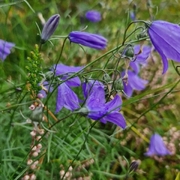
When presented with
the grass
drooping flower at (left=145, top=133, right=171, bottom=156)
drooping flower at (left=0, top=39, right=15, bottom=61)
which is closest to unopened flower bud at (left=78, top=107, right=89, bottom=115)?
the grass

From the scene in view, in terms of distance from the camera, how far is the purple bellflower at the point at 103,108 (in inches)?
46.7

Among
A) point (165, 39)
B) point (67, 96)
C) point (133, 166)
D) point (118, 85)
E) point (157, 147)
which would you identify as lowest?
point (157, 147)

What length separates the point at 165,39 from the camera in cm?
120

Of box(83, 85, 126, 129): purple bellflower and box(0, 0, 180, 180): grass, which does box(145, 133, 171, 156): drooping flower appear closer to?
box(0, 0, 180, 180): grass

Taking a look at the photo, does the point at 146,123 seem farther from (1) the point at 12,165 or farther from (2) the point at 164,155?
(1) the point at 12,165

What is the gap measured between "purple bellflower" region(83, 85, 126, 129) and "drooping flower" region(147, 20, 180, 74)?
0.17m

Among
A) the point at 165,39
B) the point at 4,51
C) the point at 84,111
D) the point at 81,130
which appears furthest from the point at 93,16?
the point at 84,111

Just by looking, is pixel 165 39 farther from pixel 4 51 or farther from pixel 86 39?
pixel 4 51

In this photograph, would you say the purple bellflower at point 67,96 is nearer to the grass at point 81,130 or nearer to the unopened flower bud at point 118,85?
the grass at point 81,130

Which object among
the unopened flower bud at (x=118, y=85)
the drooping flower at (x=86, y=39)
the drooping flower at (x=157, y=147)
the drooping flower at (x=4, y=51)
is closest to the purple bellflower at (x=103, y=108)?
the unopened flower bud at (x=118, y=85)

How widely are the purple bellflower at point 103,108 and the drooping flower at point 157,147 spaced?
624 mm

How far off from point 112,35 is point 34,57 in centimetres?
146

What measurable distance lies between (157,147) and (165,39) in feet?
2.31

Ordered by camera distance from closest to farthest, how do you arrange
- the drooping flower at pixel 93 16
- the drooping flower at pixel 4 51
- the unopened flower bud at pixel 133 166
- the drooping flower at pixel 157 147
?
the unopened flower bud at pixel 133 166 → the drooping flower at pixel 4 51 → the drooping flower at pixel 157 147 → the drooping flower at pixel 93 16
